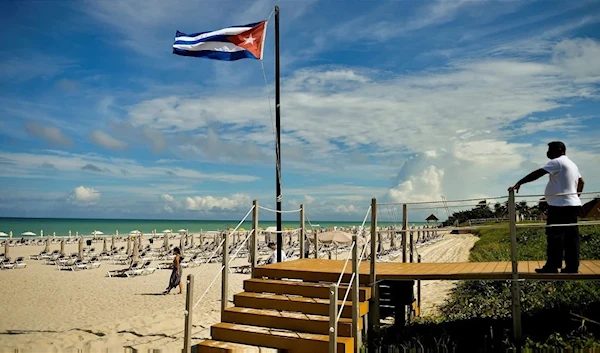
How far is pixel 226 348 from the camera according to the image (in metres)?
6.90

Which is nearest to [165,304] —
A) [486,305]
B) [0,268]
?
[486,305]

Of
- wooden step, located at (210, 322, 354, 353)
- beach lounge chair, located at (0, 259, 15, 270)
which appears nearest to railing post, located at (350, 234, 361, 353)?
wooden step, located at (210, 322, 354, 353)

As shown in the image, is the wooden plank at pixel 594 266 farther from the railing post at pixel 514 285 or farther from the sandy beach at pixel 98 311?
the sandy beach at pixel 98 311

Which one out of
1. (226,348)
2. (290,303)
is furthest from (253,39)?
(226,348)

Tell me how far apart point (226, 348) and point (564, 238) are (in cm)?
546

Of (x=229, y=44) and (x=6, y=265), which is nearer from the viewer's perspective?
(x=229, y=44)

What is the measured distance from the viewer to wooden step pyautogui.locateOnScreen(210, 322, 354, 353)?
6.71 m

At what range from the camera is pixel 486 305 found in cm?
1118

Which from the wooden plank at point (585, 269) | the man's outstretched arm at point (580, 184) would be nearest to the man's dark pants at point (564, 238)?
the wooden plank at point (585, 269)

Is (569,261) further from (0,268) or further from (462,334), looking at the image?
(0,268)

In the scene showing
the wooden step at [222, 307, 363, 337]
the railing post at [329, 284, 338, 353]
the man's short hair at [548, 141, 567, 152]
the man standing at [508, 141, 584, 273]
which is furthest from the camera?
the man's short hair at [548, 141, 567, 152]

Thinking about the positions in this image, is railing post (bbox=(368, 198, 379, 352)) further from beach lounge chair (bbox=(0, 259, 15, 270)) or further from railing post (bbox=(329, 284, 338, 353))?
beach lounge chair (bbox=(0, 259, 15, 270))

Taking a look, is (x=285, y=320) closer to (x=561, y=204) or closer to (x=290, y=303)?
(x=290, y=303)

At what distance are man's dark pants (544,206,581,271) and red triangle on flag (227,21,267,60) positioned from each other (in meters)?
7.87
